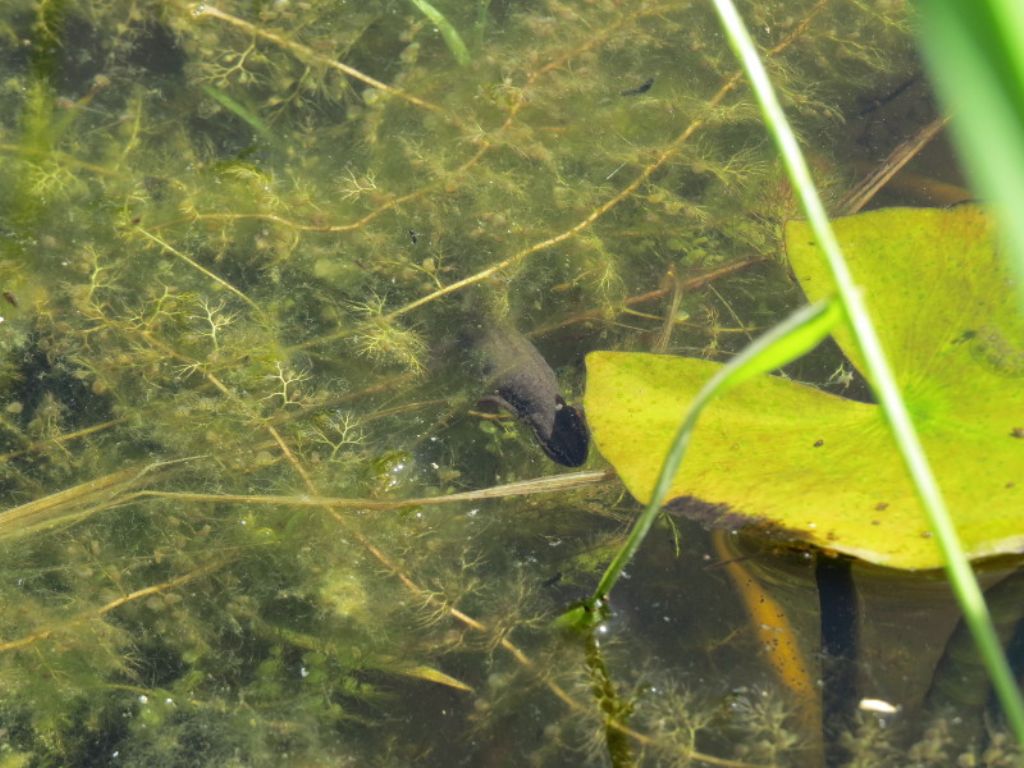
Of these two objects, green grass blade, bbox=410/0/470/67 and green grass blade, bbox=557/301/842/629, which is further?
green grass blade, bbox=410/0/470/67

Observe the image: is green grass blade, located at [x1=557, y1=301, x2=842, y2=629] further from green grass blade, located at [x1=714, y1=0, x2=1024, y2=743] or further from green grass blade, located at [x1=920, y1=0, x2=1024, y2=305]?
green grass blade, located at [x1=920, y1=0, x2=1024, y2=305]

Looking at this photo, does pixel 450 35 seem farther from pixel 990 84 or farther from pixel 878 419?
pixel 990 84

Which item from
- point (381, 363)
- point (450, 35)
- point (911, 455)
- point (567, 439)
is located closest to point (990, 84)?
point (911, 455)

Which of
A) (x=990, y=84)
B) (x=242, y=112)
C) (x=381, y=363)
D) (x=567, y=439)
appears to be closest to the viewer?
(x=990, y=84)

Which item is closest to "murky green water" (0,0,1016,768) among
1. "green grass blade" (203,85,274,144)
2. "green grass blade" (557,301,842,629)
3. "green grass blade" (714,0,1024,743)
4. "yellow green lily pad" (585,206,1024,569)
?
"green grass blade" (203,85,274,144)

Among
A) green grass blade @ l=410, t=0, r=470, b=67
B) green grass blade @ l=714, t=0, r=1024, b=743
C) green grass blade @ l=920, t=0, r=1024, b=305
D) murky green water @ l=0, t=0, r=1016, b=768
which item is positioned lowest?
murky green water @ l=0, t=0, r=1016, b=768

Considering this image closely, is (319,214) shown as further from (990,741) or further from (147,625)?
(990,741)
